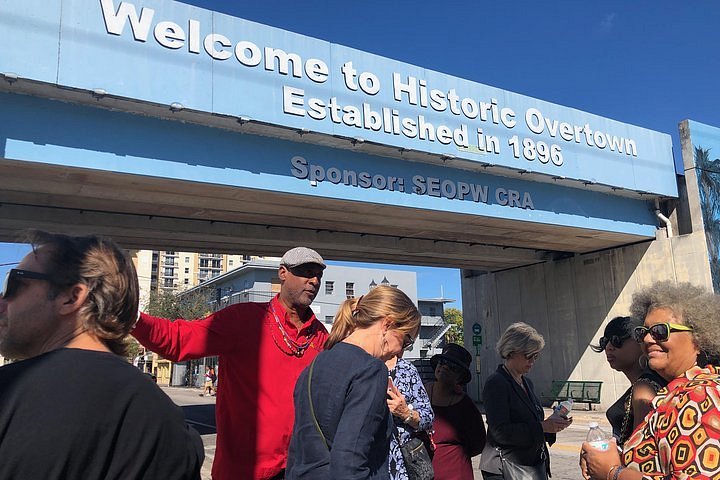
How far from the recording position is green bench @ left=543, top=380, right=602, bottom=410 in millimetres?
18891

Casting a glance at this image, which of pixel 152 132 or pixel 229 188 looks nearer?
pixel 152 132

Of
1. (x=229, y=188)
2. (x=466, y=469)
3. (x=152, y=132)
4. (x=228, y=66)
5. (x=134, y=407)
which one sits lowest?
(x=466, y=469)

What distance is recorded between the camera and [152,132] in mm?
10164

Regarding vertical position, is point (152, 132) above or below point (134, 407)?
above

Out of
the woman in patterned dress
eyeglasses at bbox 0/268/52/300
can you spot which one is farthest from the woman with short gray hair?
eyeglasses at bbox 0/268/52/300

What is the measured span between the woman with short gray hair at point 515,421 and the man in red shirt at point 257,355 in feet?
4.46

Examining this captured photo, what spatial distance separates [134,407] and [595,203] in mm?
16715

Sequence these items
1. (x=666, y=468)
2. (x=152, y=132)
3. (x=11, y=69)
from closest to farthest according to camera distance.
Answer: (x=666, y=468)
(x=11, y=69)
(x=152, y=132)

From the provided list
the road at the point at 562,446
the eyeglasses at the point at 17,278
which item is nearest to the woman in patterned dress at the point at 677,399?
the eyeglasses at the point at 17,278

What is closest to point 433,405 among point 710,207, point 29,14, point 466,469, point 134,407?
point 466,469

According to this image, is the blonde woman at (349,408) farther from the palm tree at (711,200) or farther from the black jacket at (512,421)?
the palm tree at (711,200)

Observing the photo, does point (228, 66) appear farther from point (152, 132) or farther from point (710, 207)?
point (710, 207)

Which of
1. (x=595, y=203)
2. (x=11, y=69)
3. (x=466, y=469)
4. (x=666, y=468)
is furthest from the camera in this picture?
(x=595, y=203)

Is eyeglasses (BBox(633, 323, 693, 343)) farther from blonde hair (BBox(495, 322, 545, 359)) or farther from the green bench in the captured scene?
the green bench
